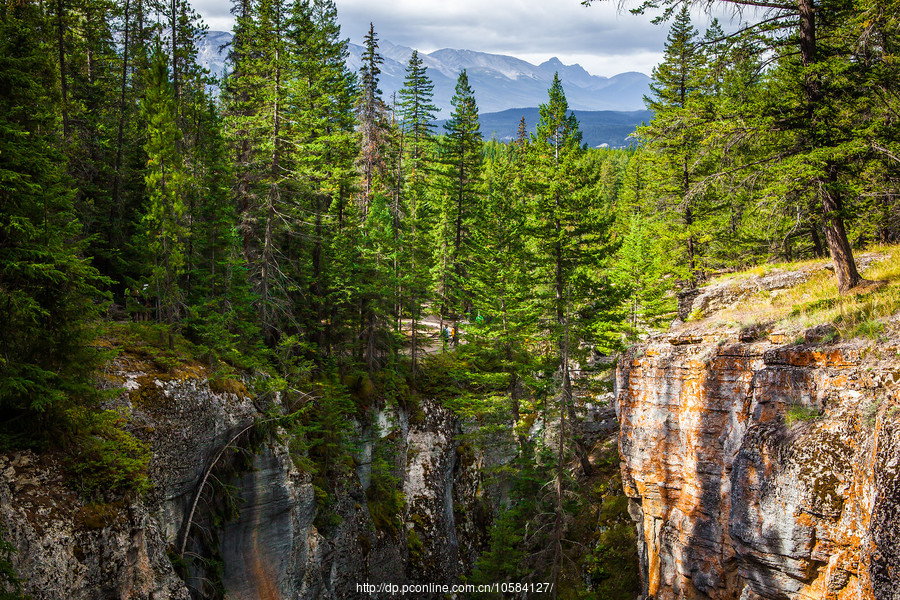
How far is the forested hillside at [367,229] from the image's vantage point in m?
9.66

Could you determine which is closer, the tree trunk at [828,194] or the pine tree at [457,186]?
the tree trunk at [828,194]

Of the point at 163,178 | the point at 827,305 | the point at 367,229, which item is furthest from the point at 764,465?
the point at 367,229

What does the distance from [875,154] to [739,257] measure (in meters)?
15.4

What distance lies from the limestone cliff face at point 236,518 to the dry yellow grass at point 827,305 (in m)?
14.7

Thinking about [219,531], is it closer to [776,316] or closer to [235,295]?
[235,295]

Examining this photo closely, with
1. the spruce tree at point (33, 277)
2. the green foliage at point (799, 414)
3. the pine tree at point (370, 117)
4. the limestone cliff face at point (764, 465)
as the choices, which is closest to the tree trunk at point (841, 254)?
the limestone cliff face at point (764, 465)

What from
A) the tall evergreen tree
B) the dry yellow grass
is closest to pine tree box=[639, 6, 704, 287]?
the dry yellow grass

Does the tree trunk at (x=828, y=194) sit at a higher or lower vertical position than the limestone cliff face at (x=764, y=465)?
higher

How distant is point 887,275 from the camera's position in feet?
39.5

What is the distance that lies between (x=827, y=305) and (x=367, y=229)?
19.6 m

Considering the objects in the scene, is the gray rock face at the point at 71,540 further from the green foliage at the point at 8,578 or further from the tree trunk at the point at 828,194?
the tree trunk at the point at 828,194

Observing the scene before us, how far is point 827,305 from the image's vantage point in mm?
12070

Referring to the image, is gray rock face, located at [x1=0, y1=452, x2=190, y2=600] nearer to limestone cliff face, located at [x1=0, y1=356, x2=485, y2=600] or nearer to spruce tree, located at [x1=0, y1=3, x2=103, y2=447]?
limestone cliff face, located at [x1=0, y1=356, x2=485, y2=600]

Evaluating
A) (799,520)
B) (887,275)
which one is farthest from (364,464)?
(887,275)
